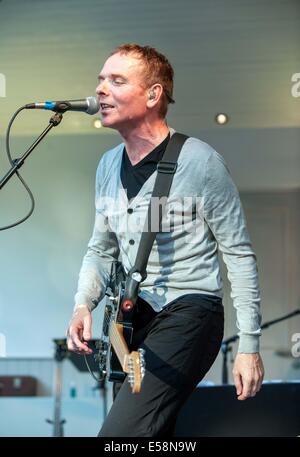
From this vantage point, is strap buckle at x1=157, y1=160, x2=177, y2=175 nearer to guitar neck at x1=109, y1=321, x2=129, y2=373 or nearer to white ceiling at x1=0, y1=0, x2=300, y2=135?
guitar neck at x1=109, y1=321, x2=129, y2=373

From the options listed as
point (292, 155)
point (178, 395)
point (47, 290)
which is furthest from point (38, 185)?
point (178, 395)

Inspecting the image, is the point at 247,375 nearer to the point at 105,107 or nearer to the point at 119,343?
the point at 119,343

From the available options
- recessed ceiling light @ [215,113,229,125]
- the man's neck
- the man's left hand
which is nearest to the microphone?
the man's neck

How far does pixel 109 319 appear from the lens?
238cm

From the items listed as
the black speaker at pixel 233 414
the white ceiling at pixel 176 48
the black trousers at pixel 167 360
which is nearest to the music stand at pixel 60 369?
A: the black speaker at pixel 233 414

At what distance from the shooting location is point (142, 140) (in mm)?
2441

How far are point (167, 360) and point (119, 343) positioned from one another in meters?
0.15

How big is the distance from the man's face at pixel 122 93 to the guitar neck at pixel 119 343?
0.65m

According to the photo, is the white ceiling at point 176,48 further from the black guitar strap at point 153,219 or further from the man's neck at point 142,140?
the black guitar strap at point 153,219

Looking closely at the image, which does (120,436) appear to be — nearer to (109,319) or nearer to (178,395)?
(178,395)

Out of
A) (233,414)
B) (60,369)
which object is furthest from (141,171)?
(60,369)

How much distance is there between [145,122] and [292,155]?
8.23 ft

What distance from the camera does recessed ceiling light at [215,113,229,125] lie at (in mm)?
4706

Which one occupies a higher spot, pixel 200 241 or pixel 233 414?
pixel 200 241
